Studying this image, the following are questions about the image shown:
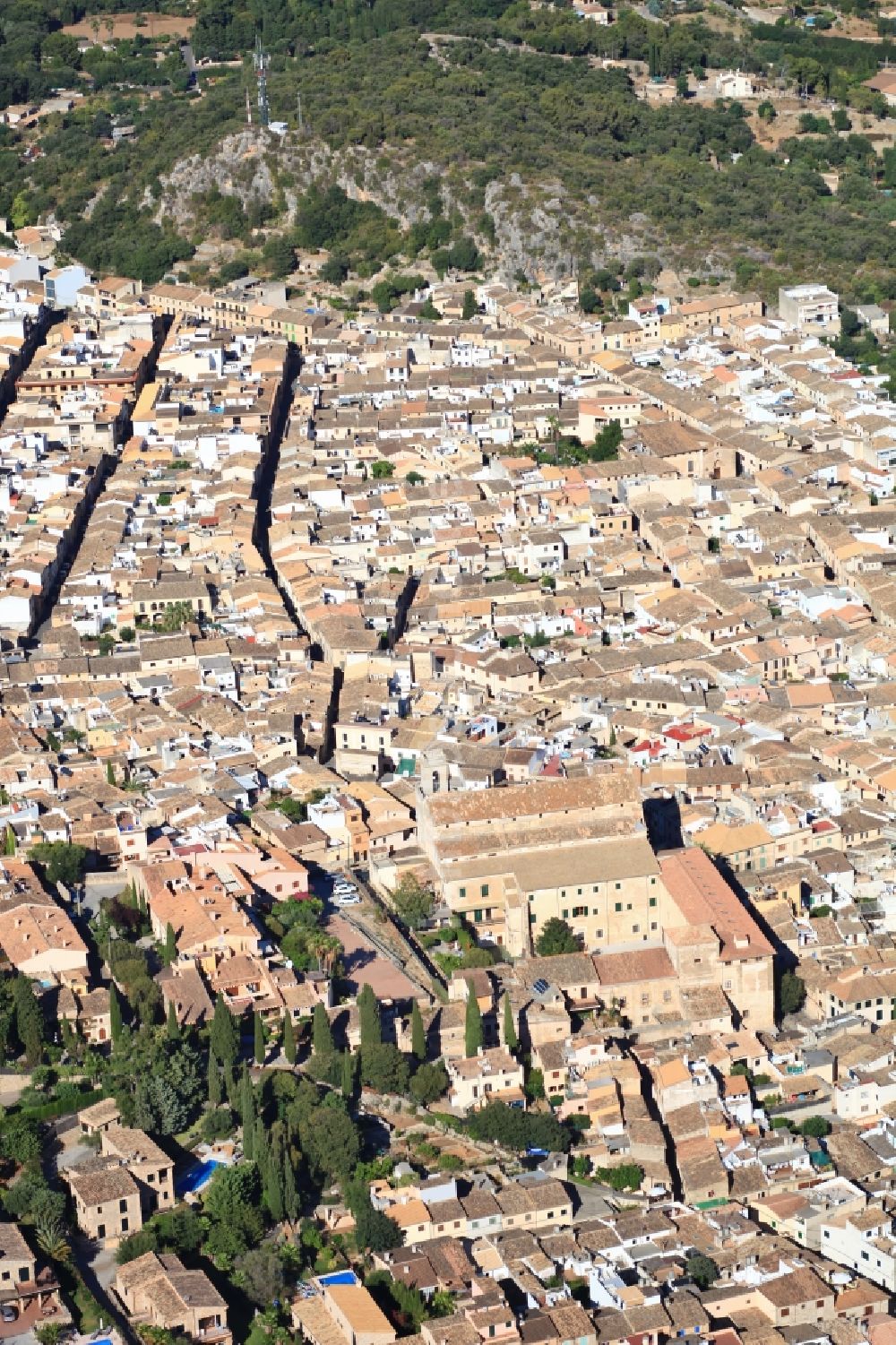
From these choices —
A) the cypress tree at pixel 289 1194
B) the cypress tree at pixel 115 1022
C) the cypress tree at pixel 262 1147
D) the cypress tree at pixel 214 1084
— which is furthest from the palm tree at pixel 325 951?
the cypress tree at pixel 289 1194

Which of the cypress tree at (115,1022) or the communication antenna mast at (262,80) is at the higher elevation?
the cypress tree at (115,1022)

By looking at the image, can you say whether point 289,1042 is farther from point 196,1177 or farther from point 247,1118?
point 196,1177

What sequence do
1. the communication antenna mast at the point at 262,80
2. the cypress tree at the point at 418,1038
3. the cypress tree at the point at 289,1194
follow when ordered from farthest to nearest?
the communication antenna mast at the point at 262,80
the cypress tree at the point at 418,1038
the cypress tree at the point at 289,1194

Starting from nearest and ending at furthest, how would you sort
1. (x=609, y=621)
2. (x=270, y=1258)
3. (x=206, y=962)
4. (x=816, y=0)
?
(x=270, y=1258) → (x=206, y=962) → (x=609, y=621) → (x=816, y=0)

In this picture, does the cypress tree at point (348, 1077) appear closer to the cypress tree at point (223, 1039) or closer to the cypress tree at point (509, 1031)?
the cypress tree at point (223, 1039)

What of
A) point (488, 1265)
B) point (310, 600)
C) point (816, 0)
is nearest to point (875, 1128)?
point (488, 1265)

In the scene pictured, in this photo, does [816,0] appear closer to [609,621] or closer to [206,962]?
[609,621]
